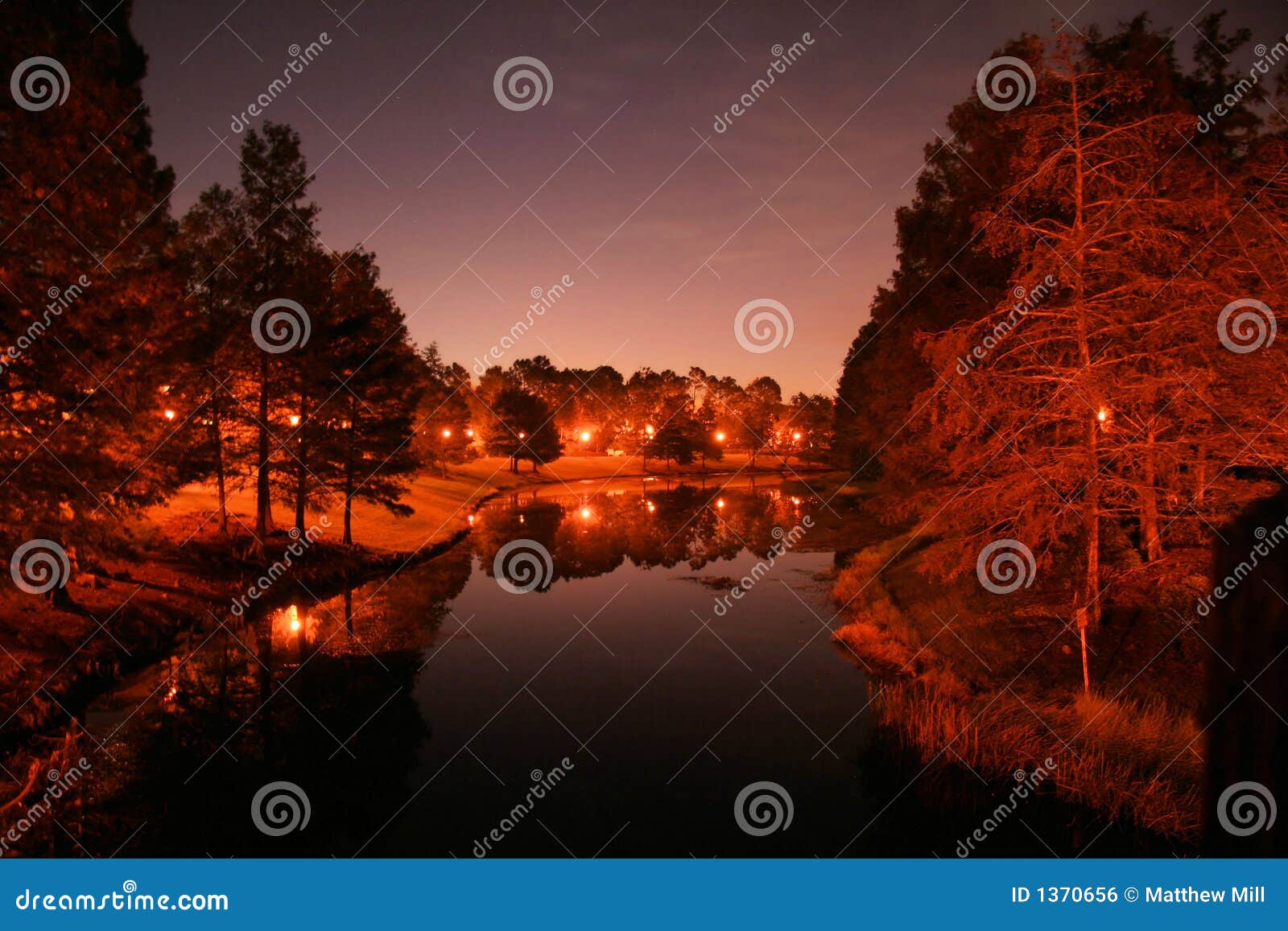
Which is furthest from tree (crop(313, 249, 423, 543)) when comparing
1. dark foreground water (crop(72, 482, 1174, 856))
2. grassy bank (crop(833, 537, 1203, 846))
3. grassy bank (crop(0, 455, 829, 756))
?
grassy bank (crop(833, 537, 1203, 846))

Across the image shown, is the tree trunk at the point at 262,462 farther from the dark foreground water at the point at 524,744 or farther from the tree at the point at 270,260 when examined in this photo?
the dark foreground water at the point at 524,744

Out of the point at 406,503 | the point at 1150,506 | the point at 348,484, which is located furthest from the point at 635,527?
the point at 1150,506

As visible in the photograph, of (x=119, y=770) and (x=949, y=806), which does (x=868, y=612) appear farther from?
(x=119, y=770)

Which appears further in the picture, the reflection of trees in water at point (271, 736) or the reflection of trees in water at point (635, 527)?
the reflection of trees in water at point (635, 527)

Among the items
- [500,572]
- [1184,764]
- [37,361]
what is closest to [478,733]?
[37,361]

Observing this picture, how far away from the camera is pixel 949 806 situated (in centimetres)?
1033

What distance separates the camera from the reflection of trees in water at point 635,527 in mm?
33156

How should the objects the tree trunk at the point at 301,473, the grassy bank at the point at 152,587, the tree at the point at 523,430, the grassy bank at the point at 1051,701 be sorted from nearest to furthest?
1. the grassy bank at the point at 1051,701
2. the grassy bank at the point at 152,587
3. the tree trunk at the point at 301,473
4. the tree at the point at 523,430

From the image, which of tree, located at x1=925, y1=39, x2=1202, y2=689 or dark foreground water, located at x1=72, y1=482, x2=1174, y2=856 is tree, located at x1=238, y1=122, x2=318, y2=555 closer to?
dark foreground water, located at x1=72, y1=482, x2=1174, y2=856

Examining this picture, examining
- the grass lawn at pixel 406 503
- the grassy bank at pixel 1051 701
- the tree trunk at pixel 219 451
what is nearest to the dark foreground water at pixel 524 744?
the grassy bank at pixel 1051 701

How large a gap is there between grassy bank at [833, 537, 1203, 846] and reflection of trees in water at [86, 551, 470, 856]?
366 inches

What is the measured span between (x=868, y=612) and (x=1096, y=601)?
26.4 ft

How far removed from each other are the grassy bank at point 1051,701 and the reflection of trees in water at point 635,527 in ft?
51.2

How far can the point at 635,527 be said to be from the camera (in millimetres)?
44031
